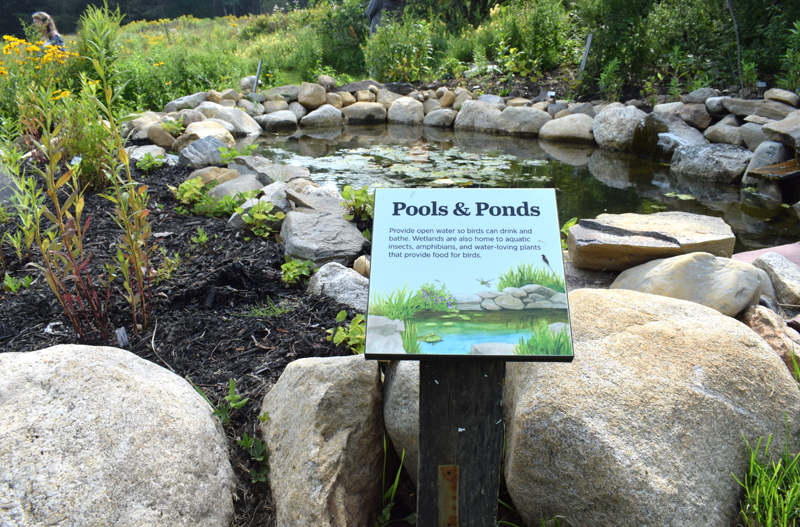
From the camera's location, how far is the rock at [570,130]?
8383 mm

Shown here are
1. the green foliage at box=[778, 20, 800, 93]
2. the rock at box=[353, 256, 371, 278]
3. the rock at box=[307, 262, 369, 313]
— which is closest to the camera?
the rock at box=[307, 262, 369, 313]

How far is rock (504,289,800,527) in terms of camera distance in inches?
55.8

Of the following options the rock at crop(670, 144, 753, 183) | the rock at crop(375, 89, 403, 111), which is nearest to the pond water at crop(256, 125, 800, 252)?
the rock at crop(670, 144, 753, 183)

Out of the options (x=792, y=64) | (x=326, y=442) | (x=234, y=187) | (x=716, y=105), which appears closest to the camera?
(x=326, y=442)

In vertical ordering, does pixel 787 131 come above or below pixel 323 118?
above

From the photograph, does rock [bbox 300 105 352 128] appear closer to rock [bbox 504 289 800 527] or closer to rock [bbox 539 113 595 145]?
rock [bbox 539 113 595 145]

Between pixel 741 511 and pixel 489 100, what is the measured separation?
32.6 feet

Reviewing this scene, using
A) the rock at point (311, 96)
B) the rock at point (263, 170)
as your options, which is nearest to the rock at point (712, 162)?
the rock at point (263, 170)

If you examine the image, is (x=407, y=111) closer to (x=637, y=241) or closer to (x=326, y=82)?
(x=326, y=82)

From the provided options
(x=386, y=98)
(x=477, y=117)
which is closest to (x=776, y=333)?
(x=477, y=117)

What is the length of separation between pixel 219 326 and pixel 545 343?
1651mm

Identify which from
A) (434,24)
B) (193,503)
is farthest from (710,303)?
(434,24)

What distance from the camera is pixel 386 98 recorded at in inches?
456

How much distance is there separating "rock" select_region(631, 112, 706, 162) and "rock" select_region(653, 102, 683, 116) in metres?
0.30
